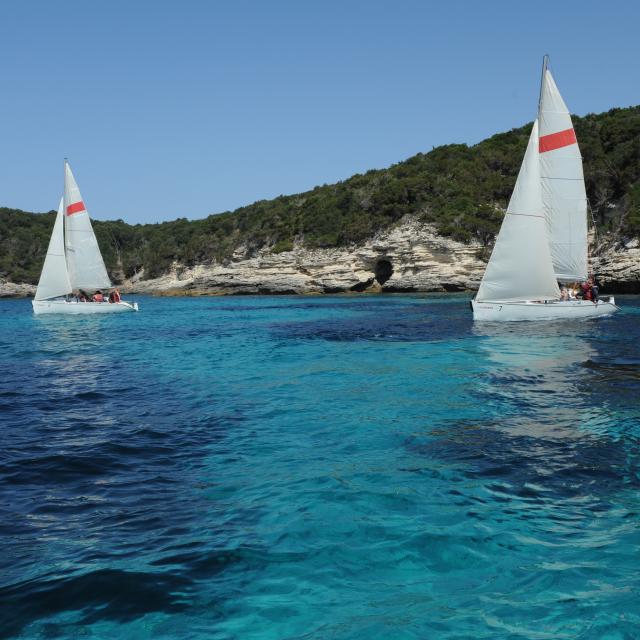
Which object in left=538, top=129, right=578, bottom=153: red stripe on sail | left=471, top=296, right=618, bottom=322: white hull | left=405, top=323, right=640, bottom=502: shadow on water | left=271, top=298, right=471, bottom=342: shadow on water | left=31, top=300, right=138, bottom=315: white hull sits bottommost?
left=405, top=323, right=640, bottom=502: shadow on water

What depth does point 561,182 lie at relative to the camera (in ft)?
83.9

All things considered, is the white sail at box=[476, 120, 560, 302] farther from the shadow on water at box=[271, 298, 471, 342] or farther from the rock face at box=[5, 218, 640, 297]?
the rock face at box=[5, 218, 640, 297]

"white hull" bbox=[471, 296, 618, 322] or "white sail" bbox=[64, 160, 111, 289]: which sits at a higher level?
"white sail" bbox=[64, 160, 111, 289]

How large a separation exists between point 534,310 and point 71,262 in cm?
2922

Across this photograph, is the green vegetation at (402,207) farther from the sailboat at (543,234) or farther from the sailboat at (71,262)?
the sailboat at (71,262)

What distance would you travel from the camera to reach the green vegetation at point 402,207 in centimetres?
5403

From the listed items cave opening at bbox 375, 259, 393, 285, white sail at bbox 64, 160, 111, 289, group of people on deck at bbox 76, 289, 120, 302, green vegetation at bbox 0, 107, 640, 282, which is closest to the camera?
white sail at bbox 64, 160, 111, 289

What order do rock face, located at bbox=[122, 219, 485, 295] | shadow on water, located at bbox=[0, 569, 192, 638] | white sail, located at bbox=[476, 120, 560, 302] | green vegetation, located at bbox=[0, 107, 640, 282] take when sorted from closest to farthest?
shadow on water, located at bbox=[0, 569, 192, 638] < white sail, located at bbox=[476, 120, 560, 302] < green vegetation, located at bbox=[0, 107, 640, 282] < rock face, located at bbox=[122, 219, 485, 295]

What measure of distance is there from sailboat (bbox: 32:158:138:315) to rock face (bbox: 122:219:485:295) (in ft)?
92.6

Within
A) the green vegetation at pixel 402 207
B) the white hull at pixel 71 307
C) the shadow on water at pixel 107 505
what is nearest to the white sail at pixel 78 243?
the white hull at pixel 71 307

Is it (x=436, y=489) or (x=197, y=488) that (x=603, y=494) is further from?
(x=197, y=488)

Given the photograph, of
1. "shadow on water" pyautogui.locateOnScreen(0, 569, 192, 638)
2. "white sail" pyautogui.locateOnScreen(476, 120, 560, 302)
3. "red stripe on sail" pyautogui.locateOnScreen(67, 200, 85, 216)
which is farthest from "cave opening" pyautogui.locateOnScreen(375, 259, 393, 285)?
"shadow on water" pyautogui.locateOnScreen(0, 569, 192, 638)

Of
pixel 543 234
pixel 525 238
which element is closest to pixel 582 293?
pixel 543 234

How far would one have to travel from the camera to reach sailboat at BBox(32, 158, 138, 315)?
38.1 meters
